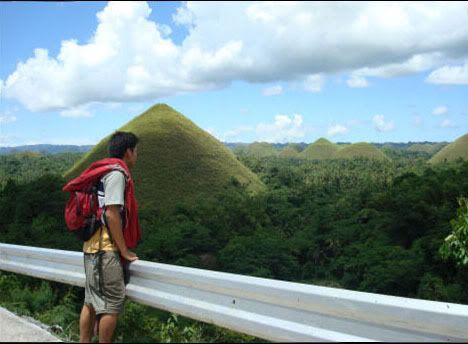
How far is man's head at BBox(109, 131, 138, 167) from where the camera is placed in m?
3.00

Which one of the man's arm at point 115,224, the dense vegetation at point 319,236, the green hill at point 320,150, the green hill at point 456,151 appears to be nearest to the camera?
the man's arm at point 115,224

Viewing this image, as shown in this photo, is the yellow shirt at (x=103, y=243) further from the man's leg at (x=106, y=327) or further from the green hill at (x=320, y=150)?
the green hill at (x=320, y=150)

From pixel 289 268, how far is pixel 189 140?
102ft

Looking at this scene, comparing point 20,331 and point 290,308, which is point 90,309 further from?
point 290,308

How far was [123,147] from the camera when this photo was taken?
301cm

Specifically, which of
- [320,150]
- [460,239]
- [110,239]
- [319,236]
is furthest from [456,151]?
[110,239]

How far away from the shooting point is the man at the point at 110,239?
9.24 feet

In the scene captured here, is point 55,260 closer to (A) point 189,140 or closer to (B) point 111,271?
(B) point 111,271

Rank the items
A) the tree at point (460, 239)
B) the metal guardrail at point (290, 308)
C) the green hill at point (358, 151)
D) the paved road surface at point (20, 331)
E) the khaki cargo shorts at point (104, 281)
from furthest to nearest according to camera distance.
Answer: the green hill at point (358, 151), the tree at point (460, 239), the paved road surface at point (20, 331), the khaki cargo shorts at point (104, 281), the metal guardrail at point (290, 308)

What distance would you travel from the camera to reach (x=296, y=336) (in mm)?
2330

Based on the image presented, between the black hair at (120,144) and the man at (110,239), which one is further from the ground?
the black hair at (120,144)

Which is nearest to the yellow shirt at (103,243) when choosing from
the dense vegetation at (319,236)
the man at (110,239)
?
the man at (110,239)

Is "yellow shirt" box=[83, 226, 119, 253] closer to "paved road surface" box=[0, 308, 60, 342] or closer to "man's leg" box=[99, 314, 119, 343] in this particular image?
"man's leg" box=[99, 314, 119, 343]

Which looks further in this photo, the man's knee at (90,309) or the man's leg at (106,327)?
the man's knee at (90,309)
